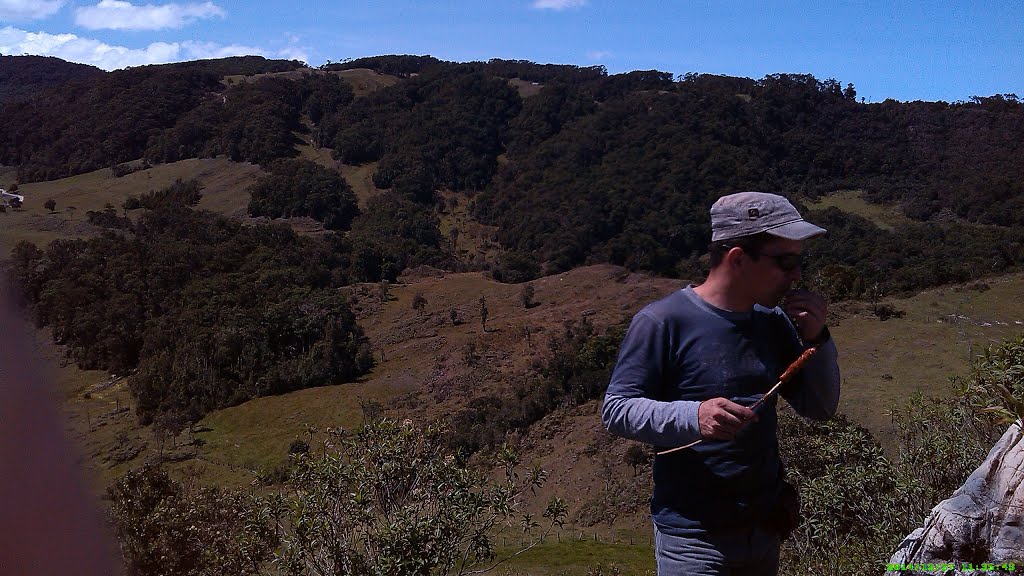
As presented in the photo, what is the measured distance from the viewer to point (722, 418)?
2.10 meters

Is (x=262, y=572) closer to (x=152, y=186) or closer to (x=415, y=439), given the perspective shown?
(x=415, y=439)

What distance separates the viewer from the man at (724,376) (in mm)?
2326

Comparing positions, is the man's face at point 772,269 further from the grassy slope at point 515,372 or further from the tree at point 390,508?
Answer: the grassy slope at point 515,372

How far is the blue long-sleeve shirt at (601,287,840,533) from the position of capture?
2324 mm

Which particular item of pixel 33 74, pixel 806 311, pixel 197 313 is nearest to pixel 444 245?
pixel 197 313

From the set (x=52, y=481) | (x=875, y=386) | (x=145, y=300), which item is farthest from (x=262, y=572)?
(x=145, y=300)

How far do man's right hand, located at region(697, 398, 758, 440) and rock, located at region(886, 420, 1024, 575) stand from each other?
Result: 134cm

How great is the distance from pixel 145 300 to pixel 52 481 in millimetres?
55959

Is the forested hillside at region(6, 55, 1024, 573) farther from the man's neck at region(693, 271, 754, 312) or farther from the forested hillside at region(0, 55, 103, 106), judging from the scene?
the forested hillside at region(0, 55, 103, 106)

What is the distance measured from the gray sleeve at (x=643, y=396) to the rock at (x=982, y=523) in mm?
1412

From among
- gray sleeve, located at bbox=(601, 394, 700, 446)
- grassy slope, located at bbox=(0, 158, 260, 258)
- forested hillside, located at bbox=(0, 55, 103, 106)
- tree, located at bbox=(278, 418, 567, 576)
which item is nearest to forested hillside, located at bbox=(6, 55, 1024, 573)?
tree, located at bbox=(278, 418, 567, 576)

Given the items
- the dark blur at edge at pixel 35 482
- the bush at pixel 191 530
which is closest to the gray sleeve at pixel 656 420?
the dark blur at edge at pixel 35 482

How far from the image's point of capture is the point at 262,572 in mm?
6270

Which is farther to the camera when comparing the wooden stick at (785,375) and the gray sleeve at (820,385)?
the gray sleeve at (820,385)
